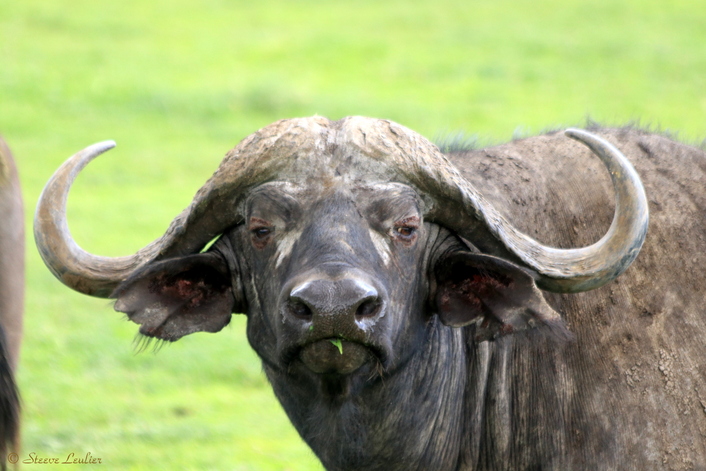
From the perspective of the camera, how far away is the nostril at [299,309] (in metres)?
4.59

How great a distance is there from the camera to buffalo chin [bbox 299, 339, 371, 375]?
4.68m

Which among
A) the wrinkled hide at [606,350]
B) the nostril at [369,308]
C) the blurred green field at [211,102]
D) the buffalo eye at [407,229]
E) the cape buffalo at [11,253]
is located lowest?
the blurred green field at [211,102]

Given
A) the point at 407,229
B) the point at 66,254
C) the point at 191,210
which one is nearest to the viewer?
the point at 407,229

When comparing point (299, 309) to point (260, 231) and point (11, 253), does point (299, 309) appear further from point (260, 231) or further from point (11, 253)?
point (11, 253)

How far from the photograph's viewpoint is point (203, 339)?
12.2 meters

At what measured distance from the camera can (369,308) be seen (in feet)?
15.3

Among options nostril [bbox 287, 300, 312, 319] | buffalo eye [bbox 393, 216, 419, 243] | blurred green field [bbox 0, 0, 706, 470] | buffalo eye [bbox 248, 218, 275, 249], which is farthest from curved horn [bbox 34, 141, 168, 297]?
blurred green field [bbox 0, 0, 706, 470]

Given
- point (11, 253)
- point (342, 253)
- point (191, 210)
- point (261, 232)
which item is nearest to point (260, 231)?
point (261, 232)

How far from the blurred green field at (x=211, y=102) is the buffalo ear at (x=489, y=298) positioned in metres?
1.88

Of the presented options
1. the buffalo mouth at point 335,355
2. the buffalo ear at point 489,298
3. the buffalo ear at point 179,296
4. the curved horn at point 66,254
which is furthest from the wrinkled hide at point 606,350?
the curved horn at point 66,254

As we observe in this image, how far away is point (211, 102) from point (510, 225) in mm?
17090

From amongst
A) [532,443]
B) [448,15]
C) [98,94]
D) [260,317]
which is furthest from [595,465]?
[448,15]

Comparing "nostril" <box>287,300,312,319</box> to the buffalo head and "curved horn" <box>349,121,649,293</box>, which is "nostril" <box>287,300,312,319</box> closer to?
the buffalo head

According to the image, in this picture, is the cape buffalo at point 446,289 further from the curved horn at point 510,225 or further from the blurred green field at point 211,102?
the blurred green field at point 211,102
